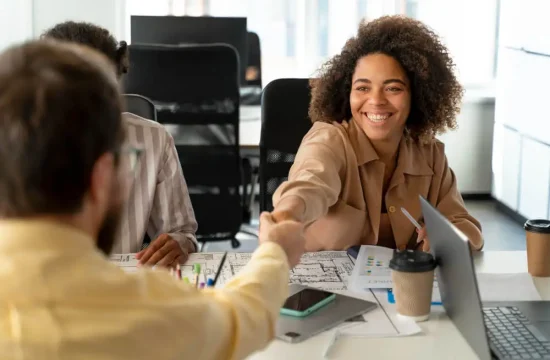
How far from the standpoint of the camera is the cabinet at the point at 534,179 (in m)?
4.37

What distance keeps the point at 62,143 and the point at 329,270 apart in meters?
1.07

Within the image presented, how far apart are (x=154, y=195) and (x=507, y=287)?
92 cm

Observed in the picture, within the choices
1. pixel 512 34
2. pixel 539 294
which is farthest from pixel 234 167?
pixel 512 34

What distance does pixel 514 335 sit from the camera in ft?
4.51

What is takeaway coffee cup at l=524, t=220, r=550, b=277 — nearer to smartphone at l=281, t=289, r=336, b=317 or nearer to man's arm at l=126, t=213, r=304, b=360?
smartphone at l=281, t=289, r=336, b=317

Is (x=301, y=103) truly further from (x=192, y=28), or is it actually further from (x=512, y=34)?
(x=512, y=34)

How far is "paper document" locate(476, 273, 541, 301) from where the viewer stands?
5.22ft

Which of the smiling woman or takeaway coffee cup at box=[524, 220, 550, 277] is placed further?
the smiling woman

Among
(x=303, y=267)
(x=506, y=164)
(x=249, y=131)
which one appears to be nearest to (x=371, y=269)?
(x=303, y=267)

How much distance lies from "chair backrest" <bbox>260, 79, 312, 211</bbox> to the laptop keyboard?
1.19m

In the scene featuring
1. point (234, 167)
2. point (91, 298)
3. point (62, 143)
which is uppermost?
point (62, 143)

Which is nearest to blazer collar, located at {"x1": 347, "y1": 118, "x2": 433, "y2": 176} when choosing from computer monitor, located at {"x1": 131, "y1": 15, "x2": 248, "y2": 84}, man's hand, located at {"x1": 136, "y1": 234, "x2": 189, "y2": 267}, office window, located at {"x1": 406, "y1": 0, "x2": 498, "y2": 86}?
man's hand, located at {"x1": 136, "y1": 234, "x2": 189, "y2": 267}

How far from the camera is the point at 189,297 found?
91cm

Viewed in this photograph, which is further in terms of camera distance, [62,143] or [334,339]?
[334,339]
